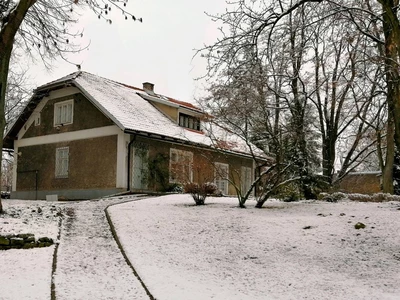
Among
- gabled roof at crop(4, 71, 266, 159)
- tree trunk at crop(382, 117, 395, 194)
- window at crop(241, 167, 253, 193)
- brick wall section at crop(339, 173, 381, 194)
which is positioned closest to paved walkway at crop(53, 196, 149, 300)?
gabled roof at crop(4, 71, 266, 159)

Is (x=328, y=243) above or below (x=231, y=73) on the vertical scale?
below

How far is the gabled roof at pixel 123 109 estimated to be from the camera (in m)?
19.6

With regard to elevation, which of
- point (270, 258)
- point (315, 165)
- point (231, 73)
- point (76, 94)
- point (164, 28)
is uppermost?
point (76, 94)

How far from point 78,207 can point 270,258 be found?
7.58m

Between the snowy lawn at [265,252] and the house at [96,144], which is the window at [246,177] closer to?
the house at [96,144]

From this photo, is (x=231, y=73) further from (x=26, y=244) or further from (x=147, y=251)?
(x=26, y=244)

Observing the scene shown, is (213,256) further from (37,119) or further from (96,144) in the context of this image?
(37,119)

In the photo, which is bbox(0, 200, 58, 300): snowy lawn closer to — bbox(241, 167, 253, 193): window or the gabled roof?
the gabled roof

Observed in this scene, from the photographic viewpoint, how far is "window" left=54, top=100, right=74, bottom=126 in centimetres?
2217

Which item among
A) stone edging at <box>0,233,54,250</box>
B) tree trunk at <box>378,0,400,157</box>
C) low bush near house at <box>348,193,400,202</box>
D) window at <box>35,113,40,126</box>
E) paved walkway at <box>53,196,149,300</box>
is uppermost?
window at <box>35,113,40,126</box>

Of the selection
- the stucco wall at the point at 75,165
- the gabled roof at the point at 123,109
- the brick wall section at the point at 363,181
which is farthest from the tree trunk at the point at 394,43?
the brick wall section at the point at 363,181

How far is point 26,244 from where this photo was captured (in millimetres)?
8047

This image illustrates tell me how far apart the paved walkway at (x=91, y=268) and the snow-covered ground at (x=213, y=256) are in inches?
0.6

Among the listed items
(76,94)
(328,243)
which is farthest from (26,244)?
(76,94)
